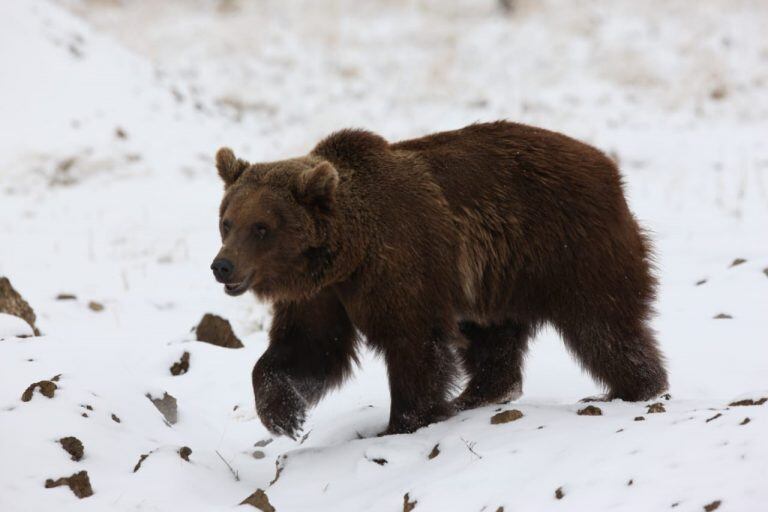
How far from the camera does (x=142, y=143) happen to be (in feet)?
47.1

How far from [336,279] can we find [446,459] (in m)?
1.37

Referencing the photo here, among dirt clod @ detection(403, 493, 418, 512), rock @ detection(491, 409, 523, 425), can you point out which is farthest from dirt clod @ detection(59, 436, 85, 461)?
rock @ detection(491, 409, 523, 425)

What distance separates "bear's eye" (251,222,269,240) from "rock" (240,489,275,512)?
160cm

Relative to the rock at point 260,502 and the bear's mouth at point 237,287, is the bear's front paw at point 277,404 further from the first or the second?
the rock at point 260,502

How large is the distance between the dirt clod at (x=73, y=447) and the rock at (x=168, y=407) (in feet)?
4.18

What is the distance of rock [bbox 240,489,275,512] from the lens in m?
4.28

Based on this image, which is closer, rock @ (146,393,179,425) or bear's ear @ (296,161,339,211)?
bear's ear @ (296,161,339,211)

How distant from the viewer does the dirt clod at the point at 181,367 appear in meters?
6.78

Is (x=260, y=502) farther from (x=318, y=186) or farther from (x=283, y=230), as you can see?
(x=318, y=186)

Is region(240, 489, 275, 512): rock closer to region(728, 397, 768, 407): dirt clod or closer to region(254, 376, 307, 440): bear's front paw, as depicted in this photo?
region(254, 376, 307, 440): bear's front paw

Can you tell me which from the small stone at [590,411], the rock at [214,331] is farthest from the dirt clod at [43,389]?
the small stone at [590,411]

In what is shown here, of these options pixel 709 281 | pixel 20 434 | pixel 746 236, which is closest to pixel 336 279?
pixel 20 434

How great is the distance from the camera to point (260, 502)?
429 cm

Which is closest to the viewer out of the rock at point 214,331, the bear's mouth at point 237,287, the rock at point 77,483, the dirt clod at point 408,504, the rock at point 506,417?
the dirt clod at point 408,504
